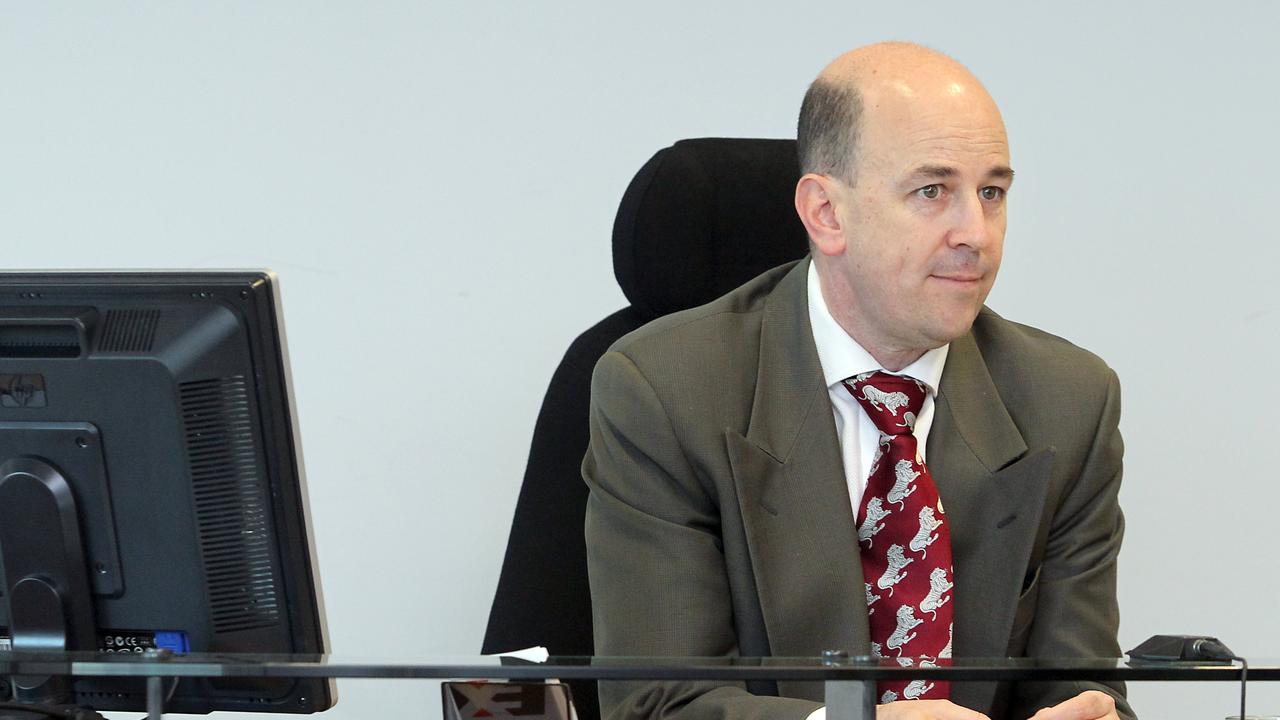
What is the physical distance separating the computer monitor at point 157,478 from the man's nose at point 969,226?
2.51 feet

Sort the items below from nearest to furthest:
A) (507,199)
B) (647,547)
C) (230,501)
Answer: (230,501), (647,547), (507,199)

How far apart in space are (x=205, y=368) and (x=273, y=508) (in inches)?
4.7

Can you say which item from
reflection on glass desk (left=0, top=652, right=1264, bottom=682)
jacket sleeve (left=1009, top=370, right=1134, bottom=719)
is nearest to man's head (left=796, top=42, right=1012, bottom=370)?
jacket sleeve (left=1009, top=370, right=1134, bottom=719)

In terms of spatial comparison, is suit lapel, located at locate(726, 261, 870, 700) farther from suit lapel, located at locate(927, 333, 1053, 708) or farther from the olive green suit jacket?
suit lapel, located at locate(927, 333, 1053, 708)

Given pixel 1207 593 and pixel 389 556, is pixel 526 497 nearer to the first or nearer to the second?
pixel 389 556

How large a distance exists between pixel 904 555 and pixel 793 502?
135 millimetres

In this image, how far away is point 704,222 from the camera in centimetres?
183

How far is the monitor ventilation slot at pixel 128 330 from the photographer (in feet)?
3.78

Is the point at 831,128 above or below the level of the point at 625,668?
above

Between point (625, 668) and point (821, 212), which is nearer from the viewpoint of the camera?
point (625, 668)

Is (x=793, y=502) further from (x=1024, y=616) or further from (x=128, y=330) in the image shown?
(x=128, y=330)

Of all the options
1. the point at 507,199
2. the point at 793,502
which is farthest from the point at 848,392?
the point at 507,199

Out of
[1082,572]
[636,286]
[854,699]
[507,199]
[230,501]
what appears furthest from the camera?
[507,199]

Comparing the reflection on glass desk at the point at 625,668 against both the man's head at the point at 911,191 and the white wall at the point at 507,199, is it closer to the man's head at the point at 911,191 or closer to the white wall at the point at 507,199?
the man's head at the point at 911,191
